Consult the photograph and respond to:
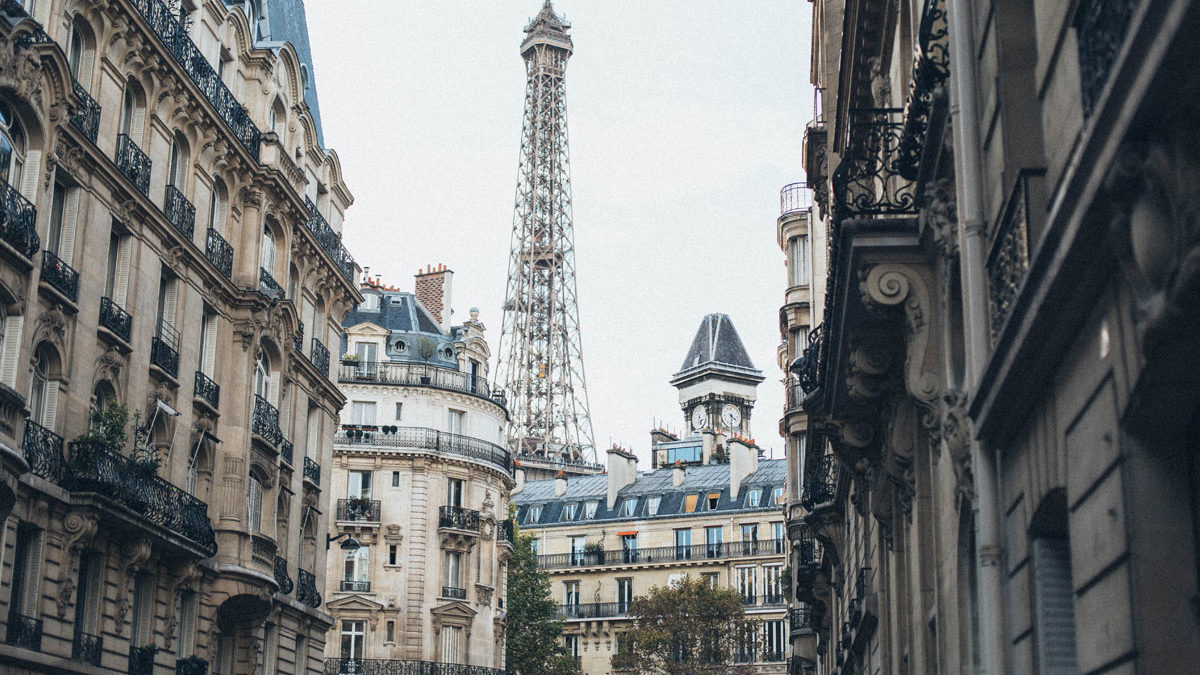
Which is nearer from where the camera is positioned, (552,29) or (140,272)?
(140,272)

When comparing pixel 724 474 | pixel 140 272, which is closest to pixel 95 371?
pixel 140 272

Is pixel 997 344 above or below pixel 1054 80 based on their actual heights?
below

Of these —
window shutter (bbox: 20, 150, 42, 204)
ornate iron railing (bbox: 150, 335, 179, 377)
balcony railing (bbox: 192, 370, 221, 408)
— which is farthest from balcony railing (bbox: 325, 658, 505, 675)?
window shutter (bbox: 20, 150, 42, 204)

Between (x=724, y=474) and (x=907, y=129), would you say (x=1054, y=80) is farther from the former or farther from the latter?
(x=724, y=474)

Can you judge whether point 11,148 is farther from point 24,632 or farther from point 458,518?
point 458,518

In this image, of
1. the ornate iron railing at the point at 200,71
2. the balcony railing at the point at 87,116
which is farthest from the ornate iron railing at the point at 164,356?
the ornate iron railing at the point at 200,71

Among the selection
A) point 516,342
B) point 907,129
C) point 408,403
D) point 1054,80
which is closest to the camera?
point 1054,80

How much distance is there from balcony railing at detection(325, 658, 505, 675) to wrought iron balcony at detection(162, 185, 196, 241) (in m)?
33.6

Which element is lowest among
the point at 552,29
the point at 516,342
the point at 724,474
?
the point at 724,474

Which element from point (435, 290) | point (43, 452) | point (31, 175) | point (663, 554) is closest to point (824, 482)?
point (43, 452)

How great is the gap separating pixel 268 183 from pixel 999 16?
94.8 feet

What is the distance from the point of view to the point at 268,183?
37594 mm

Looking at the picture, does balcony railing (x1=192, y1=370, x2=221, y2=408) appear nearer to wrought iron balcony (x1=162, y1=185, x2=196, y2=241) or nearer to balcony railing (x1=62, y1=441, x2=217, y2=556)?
balcony railing (x1=62, y1=441, x2=217, y2=556)

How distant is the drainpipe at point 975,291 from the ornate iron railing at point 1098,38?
2.94m
